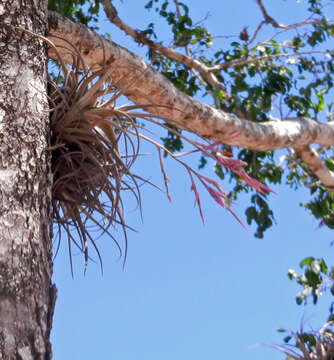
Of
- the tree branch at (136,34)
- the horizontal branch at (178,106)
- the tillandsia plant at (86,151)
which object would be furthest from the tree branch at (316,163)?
the tillandsia plant at (86,151)

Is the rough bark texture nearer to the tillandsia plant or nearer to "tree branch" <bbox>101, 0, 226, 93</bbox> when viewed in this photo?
the tillandsia plant

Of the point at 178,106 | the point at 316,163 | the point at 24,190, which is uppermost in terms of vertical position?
the point at 316,163

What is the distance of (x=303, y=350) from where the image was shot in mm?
2438

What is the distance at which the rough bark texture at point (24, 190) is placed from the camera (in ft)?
2.54

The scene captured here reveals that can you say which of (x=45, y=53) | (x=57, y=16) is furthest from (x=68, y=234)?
(x=57, y=16)

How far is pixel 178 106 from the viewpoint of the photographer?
8.41ft

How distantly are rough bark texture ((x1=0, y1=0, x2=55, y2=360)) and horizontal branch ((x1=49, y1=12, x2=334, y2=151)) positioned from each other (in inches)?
33.9

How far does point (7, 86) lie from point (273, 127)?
86.1 inches

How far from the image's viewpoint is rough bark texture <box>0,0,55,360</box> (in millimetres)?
774

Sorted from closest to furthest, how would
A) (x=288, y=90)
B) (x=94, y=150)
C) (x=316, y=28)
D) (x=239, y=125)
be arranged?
(x=94, y=150) < (x=239, y=125) < (x=288, y=90) < (x=316, y=28)

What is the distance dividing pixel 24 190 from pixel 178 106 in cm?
174

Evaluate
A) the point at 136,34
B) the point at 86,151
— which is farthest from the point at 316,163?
the point at 86,151

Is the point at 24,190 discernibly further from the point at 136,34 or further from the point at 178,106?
the point at 136,34

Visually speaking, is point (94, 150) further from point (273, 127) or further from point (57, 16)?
point (273, 127)
